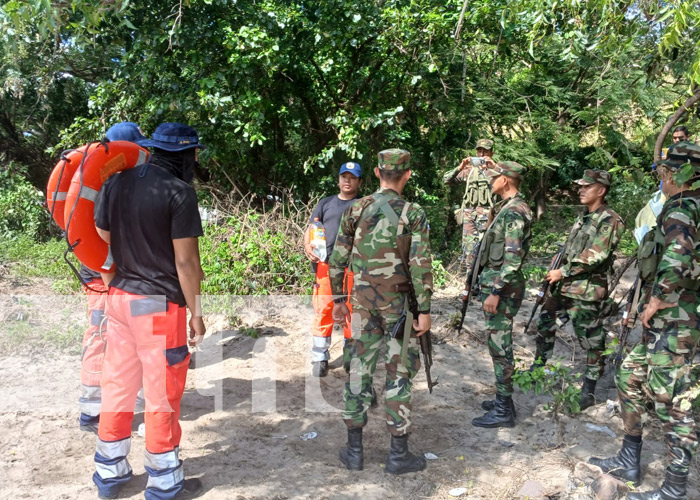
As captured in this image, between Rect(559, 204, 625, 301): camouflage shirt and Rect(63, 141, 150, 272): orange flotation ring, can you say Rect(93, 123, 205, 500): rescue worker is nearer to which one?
Rect(63, 141, 150, 272): orange flotation ring

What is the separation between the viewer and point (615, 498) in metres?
3.34

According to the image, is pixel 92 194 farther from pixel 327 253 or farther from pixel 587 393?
pixel 587 393

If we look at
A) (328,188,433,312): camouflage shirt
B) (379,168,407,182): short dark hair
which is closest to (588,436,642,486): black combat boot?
(328,188,433,312): camouflage shirt

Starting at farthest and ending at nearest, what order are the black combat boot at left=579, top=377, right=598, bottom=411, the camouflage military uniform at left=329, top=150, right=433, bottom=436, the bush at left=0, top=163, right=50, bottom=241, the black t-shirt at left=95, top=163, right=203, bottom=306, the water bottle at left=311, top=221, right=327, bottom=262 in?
1. the bush at left=0, top=163, right=50, bottom=241
2. the water bottle at left=311, top=221, right=327, bottom=262
3. the black combat boot at left=579, top=377, right=598, bottom=411
4. the camouflage military uniform at left=329, top=150, right=433, bottom=436
5. the black t-shirt at left=95, top=163, right=203, bottom=306

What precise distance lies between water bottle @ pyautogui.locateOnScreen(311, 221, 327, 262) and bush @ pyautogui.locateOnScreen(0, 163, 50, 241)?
6.33 m

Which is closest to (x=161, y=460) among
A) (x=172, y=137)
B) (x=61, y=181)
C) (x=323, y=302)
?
(x=61, y=181)

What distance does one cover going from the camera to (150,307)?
3.16 metres

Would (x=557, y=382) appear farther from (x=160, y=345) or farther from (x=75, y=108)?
(x=75, y=108)

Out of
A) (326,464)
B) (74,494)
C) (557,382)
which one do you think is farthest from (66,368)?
(557,382)

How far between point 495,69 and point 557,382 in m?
5.40

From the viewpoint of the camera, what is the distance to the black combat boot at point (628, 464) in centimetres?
356

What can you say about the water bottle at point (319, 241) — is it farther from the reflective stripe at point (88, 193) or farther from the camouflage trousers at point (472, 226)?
the camouflage trousers at point (472, 226)

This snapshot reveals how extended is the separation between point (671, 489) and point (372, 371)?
1904mm

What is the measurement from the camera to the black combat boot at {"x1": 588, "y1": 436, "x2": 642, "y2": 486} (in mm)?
3559
